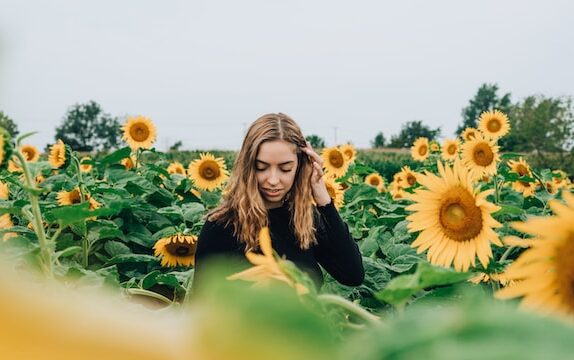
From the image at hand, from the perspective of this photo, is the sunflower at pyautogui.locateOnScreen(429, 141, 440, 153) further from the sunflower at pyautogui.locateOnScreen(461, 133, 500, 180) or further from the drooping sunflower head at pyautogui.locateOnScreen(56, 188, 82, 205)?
the drooping sunflower head at pyautogui.locateOnScreen(56, 188, 82, 205)

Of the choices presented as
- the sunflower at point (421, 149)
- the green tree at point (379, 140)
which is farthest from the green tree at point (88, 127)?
the sunflower at point (421, 149)

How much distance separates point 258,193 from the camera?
8.77ft

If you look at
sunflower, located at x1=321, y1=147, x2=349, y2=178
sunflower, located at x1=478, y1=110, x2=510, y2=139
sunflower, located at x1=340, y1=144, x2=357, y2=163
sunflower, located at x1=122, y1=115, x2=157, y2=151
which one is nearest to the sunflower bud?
sunflower, located at x1=122, y1=115, x2=157, y2=151

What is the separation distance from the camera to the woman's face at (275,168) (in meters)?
2.68

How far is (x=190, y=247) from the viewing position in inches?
151

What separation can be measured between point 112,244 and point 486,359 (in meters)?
3.81

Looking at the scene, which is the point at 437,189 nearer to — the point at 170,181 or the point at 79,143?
the point at 170,181

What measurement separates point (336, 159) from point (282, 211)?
3.73m

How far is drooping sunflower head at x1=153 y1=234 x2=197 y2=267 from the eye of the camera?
377cm

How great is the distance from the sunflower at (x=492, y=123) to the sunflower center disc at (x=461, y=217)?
514 centimetres

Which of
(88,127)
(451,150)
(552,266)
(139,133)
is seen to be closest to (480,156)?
(451,150)

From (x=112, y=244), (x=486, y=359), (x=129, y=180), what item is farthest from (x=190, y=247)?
(x=486, y=359)

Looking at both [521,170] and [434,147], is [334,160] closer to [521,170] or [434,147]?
[521,170]

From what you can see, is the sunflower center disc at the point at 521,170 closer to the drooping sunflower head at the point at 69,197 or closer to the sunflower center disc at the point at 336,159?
the sunflower center disc at the point at 336,159
